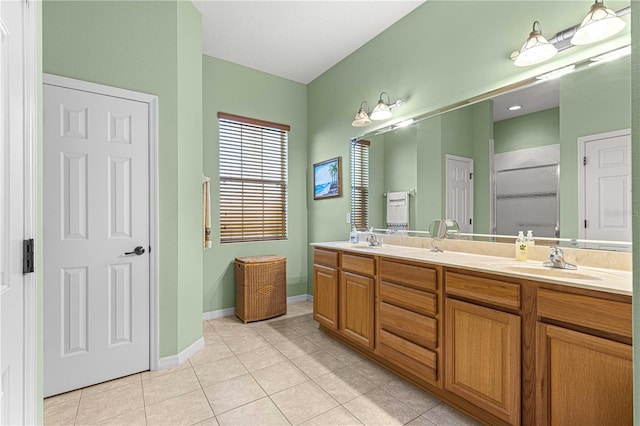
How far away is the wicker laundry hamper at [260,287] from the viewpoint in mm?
3410

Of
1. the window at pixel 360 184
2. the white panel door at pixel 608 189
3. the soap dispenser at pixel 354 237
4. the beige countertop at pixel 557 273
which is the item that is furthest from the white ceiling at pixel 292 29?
the beige countertop at pixel 557 273

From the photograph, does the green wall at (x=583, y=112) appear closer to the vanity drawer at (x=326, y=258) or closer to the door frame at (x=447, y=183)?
the door frame at (x=447, y=183)

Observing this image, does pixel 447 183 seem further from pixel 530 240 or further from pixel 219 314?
pixel 219 314

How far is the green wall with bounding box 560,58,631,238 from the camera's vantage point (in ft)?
5.30

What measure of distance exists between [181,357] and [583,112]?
10.8ft

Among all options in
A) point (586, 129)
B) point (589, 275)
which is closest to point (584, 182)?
point (586, 129)

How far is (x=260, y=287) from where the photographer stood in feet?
11.4

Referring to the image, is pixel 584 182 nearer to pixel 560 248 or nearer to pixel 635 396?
pixel 560 248

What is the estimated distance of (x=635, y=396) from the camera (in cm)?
47

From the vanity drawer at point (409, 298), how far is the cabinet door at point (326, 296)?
0.64 metres

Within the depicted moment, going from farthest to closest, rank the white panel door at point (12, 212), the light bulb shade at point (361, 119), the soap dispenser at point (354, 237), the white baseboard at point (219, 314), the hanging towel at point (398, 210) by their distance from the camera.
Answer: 1. the white baseboard at point (219, 314)
2. the soap dispenser at point (354, 237)
3. the light bulb shade at point (361, 119)
4. the hanging towel at point (398, 210)
5. the white panel door at point (12, 212)

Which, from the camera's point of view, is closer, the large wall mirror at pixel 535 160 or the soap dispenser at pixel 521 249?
the large wall mirror at pixel 535 160

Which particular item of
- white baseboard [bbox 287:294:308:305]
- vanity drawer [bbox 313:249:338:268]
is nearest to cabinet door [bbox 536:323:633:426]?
vanity drawer [bbox 313:249:338:268]

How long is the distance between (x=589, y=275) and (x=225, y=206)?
332 cm
